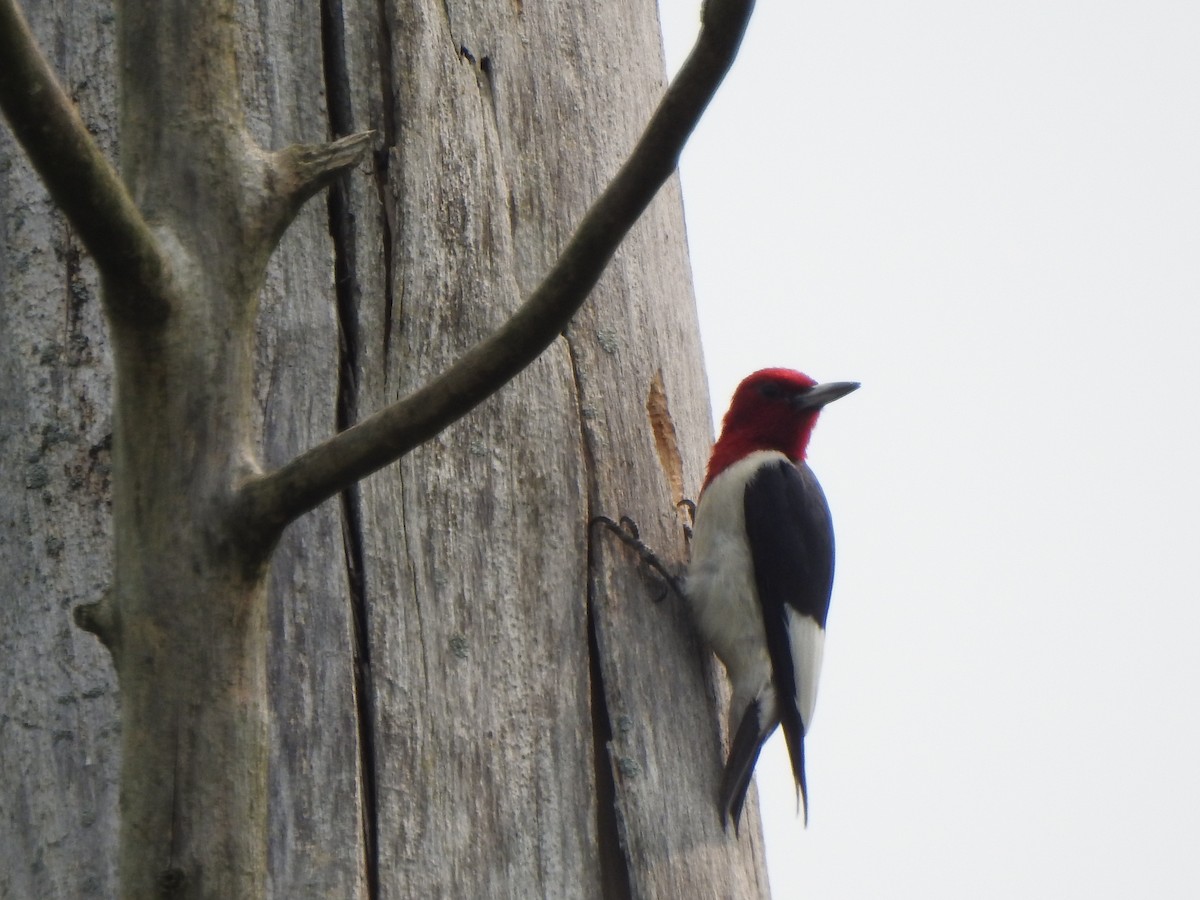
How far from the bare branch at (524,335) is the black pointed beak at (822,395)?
3.06 meters

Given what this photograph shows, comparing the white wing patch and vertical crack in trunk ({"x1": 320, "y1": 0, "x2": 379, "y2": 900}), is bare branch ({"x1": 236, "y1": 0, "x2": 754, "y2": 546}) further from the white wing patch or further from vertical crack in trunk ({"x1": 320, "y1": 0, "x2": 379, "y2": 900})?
the white wing patch

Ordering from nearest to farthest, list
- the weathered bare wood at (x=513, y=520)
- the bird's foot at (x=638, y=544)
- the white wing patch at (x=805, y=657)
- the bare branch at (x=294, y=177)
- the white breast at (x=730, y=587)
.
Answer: the bare branch at (x=294, y=177)
the weathered bare wood at (x=513, y=520)
the bird's foot at (x=638, y=544)
the white breast at (x=730, y=587)
the white wing patch at (x=805, y=657)

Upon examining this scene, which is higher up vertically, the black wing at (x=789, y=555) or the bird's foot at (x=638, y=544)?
the black wing at (x=789, y=555)

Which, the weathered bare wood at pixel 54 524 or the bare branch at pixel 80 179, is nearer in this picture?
the bare branch at pixel 80 179

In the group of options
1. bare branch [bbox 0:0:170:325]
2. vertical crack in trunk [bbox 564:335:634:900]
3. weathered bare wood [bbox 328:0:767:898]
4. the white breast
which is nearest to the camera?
bare branch [bbox 0:0:170:325]

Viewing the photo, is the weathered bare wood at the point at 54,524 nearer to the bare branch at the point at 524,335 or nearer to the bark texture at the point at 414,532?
the bark texture at the point at 414,532

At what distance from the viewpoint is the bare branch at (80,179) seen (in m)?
1.28

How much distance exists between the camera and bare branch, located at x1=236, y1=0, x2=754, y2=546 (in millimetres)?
1370

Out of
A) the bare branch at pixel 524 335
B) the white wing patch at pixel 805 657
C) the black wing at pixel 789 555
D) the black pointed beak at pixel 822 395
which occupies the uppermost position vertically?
the black pointed beak at pixel 822 395

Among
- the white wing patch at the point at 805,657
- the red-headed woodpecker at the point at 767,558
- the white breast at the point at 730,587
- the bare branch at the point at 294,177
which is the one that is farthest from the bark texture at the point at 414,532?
the white wing patch at the point at 805,657

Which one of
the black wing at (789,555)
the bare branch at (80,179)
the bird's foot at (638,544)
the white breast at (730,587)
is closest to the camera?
the bare branch at (80,179)

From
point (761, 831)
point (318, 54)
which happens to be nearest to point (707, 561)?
point (761, 831)

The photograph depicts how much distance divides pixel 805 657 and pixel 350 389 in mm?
2061

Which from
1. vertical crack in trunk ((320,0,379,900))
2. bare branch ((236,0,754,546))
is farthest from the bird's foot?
bare branch ((236,0,754,546))
